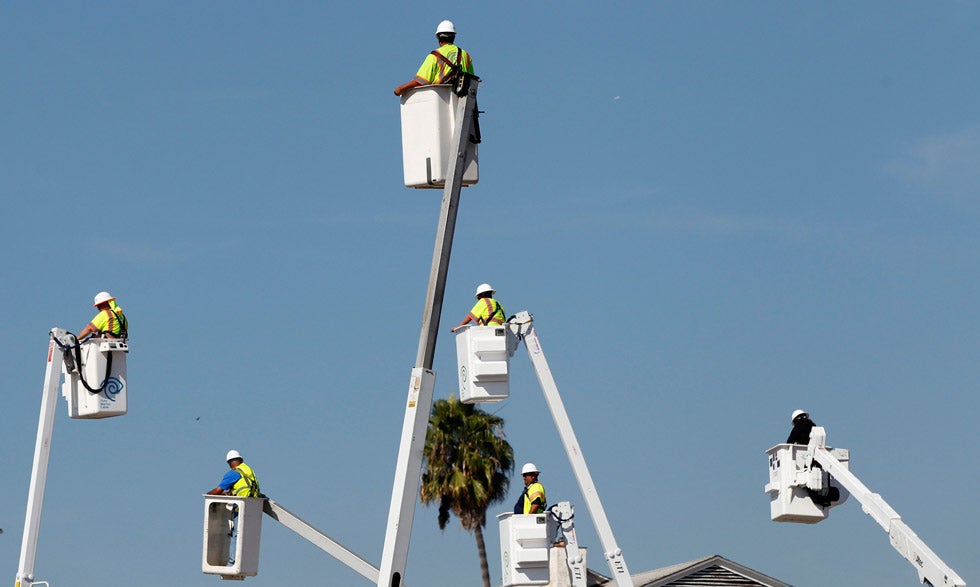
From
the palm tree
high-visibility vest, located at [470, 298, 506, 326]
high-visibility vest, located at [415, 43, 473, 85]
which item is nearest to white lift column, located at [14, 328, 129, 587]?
high-visibility vest, located at [470, 298, 506, 326]

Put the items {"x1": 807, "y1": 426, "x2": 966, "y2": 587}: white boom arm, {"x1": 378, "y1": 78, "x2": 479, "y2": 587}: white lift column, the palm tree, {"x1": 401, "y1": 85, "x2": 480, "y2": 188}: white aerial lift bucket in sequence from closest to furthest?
{"x1": 378, "y1": 78, "x2": 479, "y2": 587}: white lift column < {"x1": 401, "y1": 85, "x2": 480, "y2": 188}: white aerial lift bucket < {"x1": 807, "y1": 426, "x2": 966, "y2": 587}: white boom arm < the palm tree

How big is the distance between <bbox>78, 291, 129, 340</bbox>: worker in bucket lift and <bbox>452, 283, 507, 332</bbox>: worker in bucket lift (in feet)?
13.2

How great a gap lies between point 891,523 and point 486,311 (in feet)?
16.7

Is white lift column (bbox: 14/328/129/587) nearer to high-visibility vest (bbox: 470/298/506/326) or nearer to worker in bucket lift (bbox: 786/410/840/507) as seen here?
high-visibility vest (bbox: 470/298/506/326)

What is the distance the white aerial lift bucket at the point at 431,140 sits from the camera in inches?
717

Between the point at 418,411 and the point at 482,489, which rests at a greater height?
the point at 482,489

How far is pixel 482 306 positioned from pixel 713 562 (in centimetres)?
2012

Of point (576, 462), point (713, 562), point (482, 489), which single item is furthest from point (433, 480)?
point (576, 462)

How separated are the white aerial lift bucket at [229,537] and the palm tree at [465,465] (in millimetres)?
35470

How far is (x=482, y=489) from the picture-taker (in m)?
56.5

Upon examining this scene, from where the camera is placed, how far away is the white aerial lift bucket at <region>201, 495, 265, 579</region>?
20516mm

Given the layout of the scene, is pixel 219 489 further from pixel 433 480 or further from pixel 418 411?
pixel 433 480

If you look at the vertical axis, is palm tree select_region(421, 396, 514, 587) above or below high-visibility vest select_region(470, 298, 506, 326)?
above

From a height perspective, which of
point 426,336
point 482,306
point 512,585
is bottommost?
point 512,585
